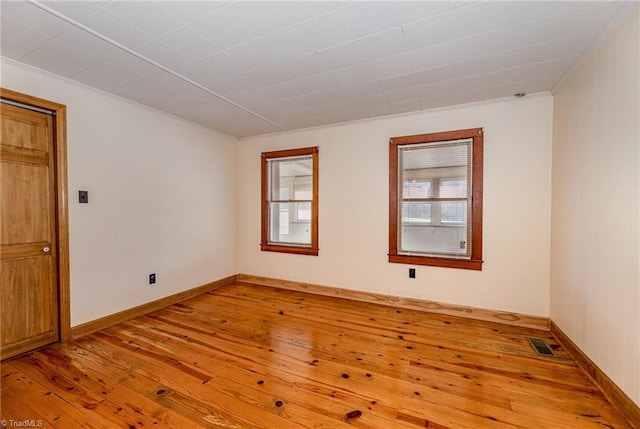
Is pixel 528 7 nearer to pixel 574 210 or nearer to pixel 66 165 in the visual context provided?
pixel 574 210

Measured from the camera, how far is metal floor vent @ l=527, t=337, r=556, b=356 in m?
2.49

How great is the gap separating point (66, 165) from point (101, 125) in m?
0.58

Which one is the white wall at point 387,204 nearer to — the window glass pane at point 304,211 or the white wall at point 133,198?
the window glass pane at point 304,211

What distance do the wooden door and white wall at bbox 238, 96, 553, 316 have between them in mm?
2592

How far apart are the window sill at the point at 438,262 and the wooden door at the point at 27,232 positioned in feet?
12.3

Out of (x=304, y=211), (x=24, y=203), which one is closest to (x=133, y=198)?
(x=24, y=203)

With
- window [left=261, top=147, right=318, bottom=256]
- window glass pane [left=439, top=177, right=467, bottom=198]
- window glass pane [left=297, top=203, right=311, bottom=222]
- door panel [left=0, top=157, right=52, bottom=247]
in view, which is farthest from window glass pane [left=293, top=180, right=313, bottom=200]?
door panel [left=0, top=157, right=52, bottom=247]

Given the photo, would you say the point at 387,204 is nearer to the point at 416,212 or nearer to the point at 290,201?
the point at 416,212

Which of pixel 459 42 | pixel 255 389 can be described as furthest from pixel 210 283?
pixel 459 42

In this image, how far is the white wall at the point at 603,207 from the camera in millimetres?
1723

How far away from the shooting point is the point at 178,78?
2.70 m

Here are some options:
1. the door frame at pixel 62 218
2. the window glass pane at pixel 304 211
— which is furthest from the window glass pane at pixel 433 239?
the door frame at pixel 62 218

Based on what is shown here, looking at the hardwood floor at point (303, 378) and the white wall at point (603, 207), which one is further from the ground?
the white wall at point (603, 207)

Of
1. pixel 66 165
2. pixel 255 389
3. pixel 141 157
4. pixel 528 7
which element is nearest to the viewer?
pixel 528 7
